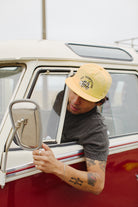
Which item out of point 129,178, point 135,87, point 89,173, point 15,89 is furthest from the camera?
point 135,87

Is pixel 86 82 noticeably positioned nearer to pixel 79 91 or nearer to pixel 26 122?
pixel 79 91

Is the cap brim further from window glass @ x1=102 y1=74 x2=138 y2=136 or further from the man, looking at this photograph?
window glass @ x1=102 y1=74 x2=138 y2=136

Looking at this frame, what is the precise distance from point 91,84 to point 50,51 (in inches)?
19.7

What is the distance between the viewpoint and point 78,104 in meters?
1.80

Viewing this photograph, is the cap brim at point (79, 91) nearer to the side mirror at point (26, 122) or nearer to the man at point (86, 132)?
the man at point (86, 132)

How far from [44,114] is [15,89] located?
0.36 meters

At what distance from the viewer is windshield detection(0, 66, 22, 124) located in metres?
1.84

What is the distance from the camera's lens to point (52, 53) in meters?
1.90

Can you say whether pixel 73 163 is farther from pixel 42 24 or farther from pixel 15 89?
pixel 42 24

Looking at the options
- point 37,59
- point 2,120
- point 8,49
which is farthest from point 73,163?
point 8,49

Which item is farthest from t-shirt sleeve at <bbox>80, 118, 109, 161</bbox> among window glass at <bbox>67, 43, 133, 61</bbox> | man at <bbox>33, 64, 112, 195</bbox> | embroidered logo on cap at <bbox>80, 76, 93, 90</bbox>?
window glass at <bbox>67, 43, 133, 61</bbox>

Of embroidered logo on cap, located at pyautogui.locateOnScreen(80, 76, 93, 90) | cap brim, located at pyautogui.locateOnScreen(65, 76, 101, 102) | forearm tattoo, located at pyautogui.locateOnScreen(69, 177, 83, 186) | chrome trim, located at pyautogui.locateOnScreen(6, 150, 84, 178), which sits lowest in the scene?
forearm tattoo, located at pyautogui.locateOnScreen(69, 177, 83, 186)

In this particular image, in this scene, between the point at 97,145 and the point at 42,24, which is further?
the point at 42,24

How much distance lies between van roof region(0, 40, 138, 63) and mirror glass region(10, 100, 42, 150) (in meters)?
0.73
